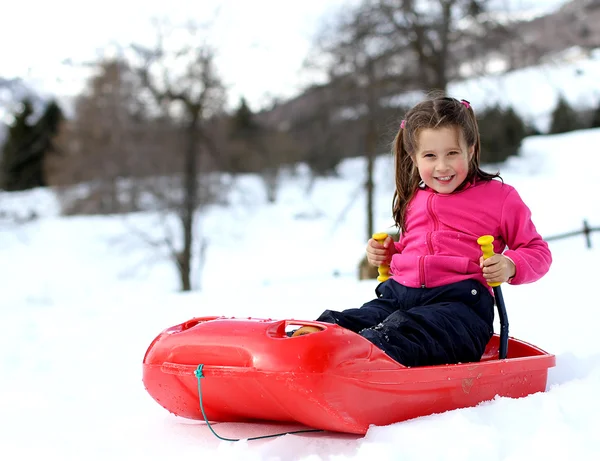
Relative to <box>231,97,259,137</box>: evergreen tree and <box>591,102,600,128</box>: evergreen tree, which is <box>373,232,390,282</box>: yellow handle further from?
<box>591,102,600,128</box>: evergreen tree

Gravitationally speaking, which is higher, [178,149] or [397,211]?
[178,149]

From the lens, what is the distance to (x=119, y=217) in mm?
21469

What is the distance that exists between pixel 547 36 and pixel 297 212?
15394 mm

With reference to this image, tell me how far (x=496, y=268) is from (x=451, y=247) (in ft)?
1.09

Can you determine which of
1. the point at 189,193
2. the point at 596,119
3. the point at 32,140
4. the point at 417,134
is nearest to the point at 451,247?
the point at 417,134

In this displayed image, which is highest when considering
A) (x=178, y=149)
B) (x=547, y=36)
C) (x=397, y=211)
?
(x=547, y=36)

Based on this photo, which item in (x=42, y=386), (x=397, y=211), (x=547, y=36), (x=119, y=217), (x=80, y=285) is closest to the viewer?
(x=397, y=211)

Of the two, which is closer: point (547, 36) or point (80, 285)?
point (547, 36)

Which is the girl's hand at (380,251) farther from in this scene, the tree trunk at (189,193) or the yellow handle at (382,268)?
the tree trunk at (189,193)

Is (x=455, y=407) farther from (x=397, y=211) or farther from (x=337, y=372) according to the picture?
(x=397, y=211)

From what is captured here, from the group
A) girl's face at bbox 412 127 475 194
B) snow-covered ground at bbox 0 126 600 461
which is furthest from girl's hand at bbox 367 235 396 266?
snow-covered ground at bbox 0 126 600 461

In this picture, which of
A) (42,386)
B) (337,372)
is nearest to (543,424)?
(337,372)

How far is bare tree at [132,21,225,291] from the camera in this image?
12398 mm

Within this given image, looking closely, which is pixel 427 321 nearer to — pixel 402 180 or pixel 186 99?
pixel 402 180
